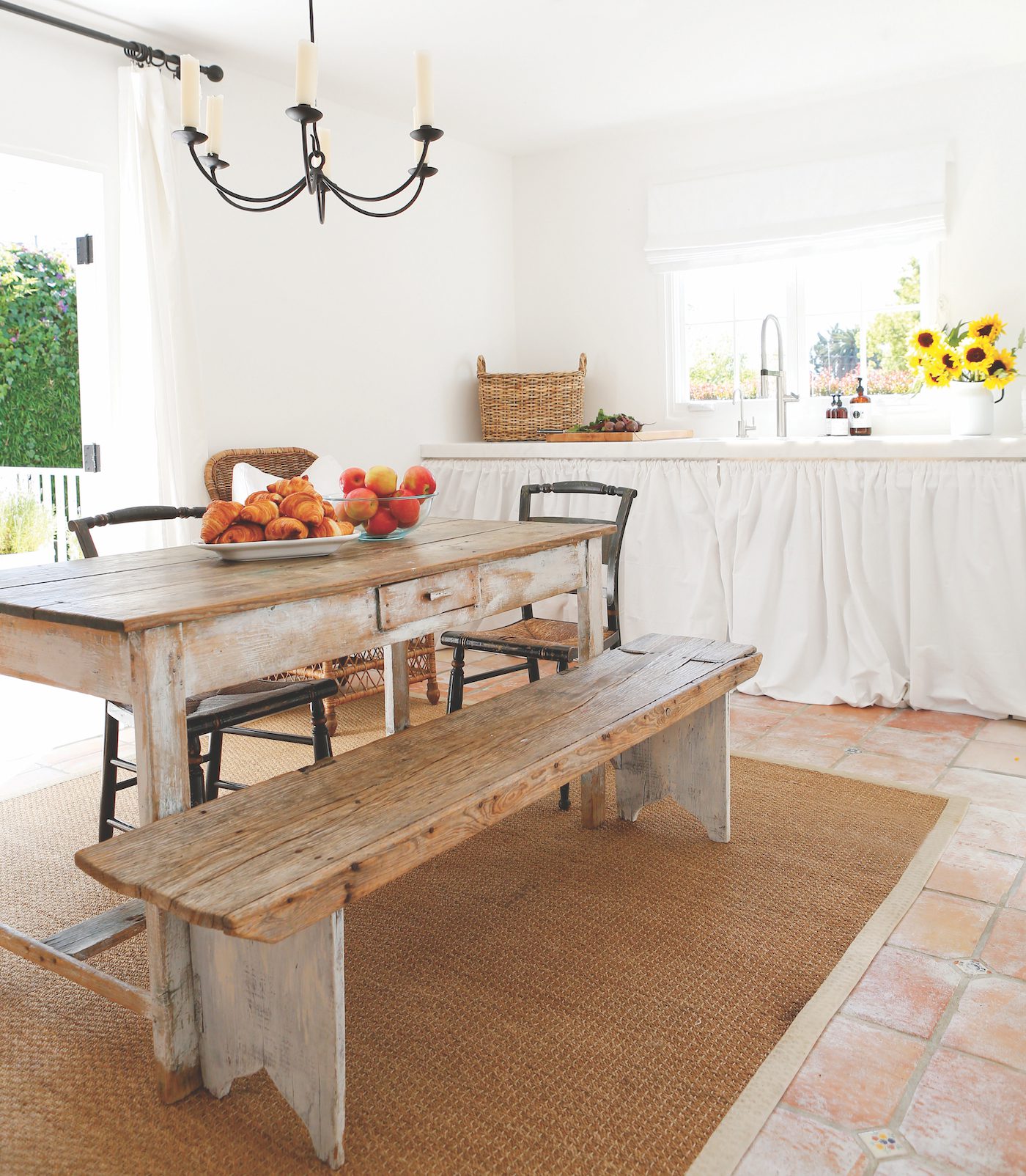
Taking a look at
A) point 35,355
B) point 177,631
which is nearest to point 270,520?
point 177,631

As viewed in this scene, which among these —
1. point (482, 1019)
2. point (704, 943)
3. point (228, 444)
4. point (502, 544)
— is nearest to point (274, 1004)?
point (482, 1019)

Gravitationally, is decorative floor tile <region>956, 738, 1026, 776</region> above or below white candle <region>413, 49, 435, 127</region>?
below

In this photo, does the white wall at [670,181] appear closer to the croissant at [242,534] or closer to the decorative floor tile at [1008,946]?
the decorative floor tile at [1008,946]

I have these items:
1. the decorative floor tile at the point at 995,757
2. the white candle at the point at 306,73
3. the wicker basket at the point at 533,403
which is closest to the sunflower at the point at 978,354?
the decorative floor tile at the point at 995,757

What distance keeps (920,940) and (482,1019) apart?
0.90m

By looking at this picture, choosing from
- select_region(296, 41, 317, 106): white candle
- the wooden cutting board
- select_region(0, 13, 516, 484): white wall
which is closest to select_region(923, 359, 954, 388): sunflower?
the wooden cutting board

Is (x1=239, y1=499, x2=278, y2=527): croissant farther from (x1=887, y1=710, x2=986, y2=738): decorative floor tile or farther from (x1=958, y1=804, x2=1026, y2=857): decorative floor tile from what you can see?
(x1=887, y1=710, x2=986, y2=738): decorative floor tile

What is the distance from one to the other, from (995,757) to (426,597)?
6.74 feet

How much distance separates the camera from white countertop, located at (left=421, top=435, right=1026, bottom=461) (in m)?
3.47

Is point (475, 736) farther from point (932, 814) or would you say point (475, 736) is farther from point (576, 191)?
point (576, 191)

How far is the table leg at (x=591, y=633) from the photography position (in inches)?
100

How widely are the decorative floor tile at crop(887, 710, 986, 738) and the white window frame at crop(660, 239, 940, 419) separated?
1431 millimetres

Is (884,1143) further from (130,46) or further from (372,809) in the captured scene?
(130,46)

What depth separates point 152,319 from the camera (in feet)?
11.6
